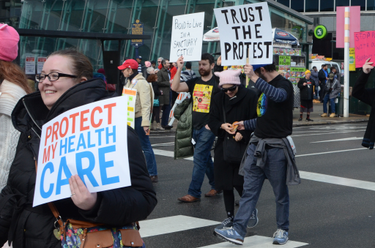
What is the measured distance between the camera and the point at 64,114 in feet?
7.65

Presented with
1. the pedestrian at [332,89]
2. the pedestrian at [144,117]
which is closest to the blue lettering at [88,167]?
the pedestrian at [144,117]

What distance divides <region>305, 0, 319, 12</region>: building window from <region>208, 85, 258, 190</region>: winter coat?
48963 millimetres

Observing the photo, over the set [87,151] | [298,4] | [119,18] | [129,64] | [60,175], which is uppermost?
[298,4]

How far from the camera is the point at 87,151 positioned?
219cm

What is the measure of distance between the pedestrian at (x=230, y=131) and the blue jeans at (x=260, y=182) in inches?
18.9

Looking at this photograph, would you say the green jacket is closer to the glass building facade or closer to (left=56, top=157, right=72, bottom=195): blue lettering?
(left=56, top=157, right=72, bottom=195): blue lettering

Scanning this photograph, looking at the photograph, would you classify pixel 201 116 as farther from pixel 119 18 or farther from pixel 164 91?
pixel 119 18

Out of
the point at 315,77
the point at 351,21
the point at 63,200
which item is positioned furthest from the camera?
the point at 315,77

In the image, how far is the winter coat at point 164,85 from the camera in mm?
18188

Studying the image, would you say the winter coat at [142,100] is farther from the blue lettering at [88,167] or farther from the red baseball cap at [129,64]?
the blue lettering at [88,167]

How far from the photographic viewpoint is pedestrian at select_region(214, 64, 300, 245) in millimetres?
5543

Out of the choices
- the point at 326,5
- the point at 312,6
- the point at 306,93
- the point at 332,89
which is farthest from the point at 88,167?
the point at 312,6

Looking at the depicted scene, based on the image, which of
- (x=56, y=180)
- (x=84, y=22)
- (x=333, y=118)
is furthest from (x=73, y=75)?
(x=84, y=22)

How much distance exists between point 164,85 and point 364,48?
1233cm
